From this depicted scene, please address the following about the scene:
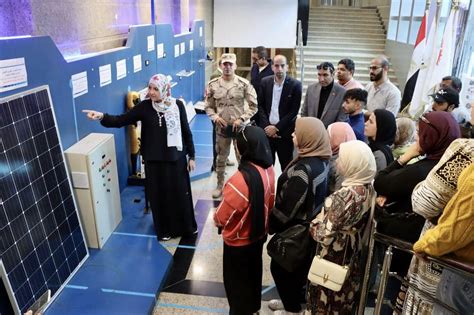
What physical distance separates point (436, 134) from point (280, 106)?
7.25ft

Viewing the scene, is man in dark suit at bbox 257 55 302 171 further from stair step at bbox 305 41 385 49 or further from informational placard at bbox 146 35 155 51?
stair step at bbox 305 41 385 49

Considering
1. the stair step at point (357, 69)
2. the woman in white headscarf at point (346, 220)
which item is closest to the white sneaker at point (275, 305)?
the woman in white headscarf at point (346, 220)

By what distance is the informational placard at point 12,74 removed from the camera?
221 centimetres

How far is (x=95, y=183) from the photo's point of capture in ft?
9.81

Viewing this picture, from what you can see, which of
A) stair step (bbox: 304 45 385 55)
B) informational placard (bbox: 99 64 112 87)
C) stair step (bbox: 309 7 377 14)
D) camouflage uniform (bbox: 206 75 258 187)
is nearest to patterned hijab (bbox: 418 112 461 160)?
camouflage uniform (bbox: 206 75 258 187)

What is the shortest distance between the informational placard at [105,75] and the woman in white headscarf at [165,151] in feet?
1.88

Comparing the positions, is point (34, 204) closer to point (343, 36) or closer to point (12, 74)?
point (12, 74)

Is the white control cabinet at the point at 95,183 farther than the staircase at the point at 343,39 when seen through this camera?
No

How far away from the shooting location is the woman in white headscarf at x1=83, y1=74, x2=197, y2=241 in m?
3.04

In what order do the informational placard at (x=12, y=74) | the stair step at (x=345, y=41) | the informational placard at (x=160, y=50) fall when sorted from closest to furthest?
the informational placard at (x=12, y=74)
the informational placard at (x=160, y=50)
the stair step at (x=345, y=41)

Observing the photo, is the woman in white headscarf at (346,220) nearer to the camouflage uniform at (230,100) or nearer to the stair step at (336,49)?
the camouflage uniform at (230,100)

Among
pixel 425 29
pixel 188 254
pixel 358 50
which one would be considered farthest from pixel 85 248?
pixel 358 50

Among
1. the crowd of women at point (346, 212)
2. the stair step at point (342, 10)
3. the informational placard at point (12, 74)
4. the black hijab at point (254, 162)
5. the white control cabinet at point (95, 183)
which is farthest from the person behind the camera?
the stair step at point (342, 10)

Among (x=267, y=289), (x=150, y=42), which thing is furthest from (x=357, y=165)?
(x=150, y=42)
